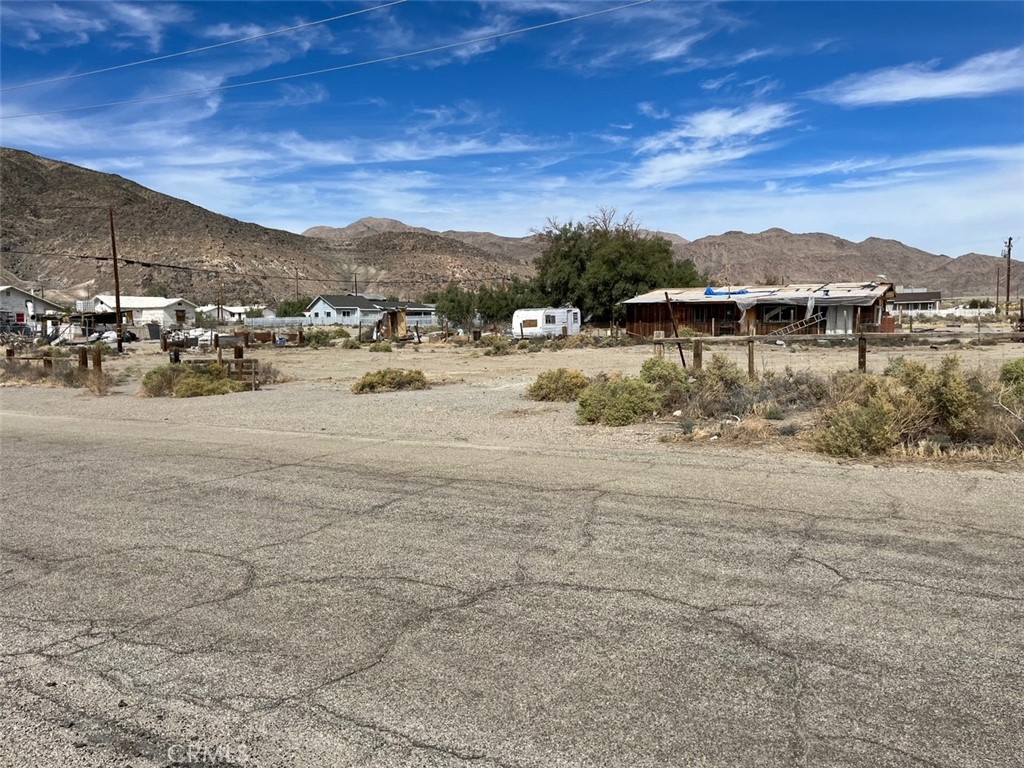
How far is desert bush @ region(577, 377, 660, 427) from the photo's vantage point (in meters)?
12.6

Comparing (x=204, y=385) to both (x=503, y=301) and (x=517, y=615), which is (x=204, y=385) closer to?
(x=517, y=615)

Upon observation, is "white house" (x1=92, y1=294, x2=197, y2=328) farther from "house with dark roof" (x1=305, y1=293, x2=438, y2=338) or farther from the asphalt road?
the asphalt road

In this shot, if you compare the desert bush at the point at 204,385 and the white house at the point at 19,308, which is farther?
the white house at the point at 19,308

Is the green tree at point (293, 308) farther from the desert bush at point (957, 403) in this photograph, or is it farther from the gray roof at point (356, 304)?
the desert bush at point (957, 403)

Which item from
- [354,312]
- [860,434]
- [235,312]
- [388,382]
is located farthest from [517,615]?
[235,312]

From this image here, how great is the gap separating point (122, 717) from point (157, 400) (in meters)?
17.0

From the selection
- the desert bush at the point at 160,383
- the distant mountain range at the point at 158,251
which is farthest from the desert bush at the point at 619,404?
the distant mountain range at the point at 158,251

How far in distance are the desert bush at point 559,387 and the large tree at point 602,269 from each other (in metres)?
44.0

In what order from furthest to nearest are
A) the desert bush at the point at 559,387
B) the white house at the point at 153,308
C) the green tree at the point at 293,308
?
the green tree at the point at 293,308 < the white house at the point at 153,308 < the desert bush at the point at 559,387

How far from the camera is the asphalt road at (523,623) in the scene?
11.3 ft

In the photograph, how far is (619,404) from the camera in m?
12.7

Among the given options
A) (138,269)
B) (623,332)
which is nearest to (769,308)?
(623,332)

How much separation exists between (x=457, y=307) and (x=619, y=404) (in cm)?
6567

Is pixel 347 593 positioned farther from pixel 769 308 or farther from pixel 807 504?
pixel 769 308
